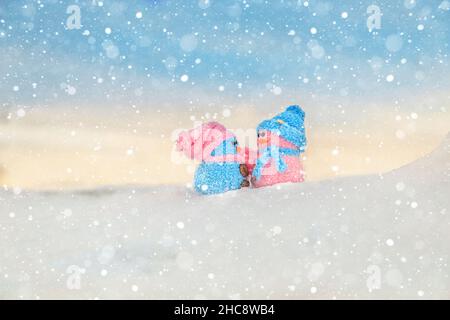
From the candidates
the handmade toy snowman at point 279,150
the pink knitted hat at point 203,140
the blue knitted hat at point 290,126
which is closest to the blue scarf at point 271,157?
the handmade toy snowman at point 279,150

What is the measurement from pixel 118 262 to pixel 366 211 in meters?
1.56

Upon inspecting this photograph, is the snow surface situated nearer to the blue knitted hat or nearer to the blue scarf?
the blue scarf

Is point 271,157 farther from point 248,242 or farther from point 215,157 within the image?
point 248,242

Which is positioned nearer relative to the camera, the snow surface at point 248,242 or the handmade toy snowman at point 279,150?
the snow surface at point 248,242

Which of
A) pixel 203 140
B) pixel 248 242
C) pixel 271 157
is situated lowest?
pixel 248 242

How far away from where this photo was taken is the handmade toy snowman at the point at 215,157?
12.7 ft

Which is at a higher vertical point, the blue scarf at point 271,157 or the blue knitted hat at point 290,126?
the blue knitted hat at point 290,126

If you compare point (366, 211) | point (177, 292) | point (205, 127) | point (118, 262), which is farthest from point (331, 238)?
point (205, 127)

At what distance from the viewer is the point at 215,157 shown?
3.93 m

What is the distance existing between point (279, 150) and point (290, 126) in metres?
0.22

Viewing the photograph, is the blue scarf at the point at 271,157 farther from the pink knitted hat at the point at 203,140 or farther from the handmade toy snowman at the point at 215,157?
the pink knitted hat at the point at 203,140

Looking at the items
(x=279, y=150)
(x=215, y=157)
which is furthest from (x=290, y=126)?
(x=215, y=157)

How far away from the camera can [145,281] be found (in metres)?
2.63

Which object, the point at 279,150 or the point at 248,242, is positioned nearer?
the point at 248,242
